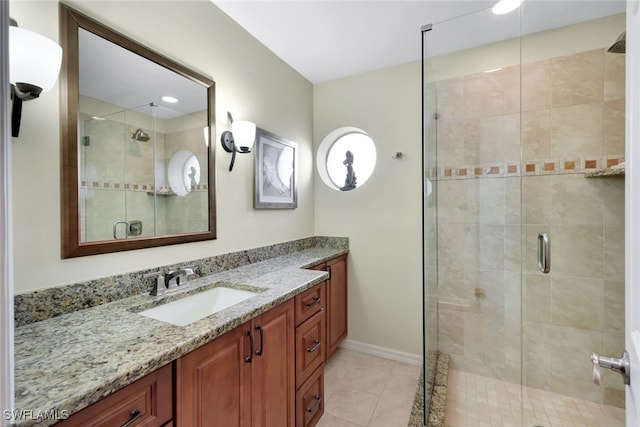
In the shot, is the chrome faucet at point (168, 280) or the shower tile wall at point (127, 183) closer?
the shower tile wall at point (127, 183)

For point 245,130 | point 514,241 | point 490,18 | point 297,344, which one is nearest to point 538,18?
point 490,18

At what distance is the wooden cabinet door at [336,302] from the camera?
2223mm

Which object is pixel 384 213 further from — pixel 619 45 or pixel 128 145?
pixel 128 145

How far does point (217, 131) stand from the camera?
5.55 feet

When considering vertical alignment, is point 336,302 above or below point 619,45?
below

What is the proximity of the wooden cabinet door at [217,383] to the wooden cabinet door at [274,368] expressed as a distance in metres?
0.06

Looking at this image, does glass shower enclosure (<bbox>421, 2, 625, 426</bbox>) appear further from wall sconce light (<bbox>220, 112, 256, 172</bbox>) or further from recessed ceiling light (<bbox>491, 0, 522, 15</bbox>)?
wall sconce light (<bbox>220, 112, 256, 172</bbox>)

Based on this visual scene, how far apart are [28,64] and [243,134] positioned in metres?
0.99

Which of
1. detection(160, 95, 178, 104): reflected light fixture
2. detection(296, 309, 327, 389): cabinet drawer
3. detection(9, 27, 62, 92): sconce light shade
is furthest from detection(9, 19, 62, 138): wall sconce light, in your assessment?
detection(296, 309, 327, 389): cabinet drawer

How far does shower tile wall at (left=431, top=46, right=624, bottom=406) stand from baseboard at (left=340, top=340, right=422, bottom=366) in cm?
29

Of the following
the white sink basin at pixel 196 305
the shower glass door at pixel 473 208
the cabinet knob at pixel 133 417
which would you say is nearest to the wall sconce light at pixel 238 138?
the white sink basin at pixel 196 305

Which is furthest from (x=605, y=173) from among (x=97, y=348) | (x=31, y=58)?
(x=31, y=58)

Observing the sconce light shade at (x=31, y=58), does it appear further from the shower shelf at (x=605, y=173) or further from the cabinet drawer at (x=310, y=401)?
the shower shelf at (x=605, y=173)

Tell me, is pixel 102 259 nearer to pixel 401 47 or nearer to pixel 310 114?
pixel 310 114
